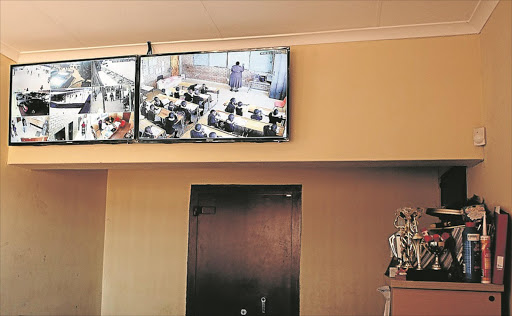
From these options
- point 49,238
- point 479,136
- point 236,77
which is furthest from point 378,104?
point 49,238

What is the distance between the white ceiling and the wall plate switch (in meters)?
0.64

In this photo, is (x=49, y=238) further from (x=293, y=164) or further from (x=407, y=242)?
(x=407, y=242)

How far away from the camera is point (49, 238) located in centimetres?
456

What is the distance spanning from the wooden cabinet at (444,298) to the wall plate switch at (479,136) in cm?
91

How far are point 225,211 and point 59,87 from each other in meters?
1.81

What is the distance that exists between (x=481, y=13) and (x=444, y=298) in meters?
1.67

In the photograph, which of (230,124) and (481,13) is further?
(230,124)

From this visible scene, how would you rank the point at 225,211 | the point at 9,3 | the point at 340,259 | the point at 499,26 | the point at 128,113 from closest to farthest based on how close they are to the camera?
the point at 499,26 → the point at 9,3 → the point at 128,113 → the point at 340,259 → the point at 225,211

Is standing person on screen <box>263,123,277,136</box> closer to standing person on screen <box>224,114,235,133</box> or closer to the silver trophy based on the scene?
standing person on screen <box>224,114,235,133</box>

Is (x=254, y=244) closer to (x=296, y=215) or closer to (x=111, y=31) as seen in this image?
(x=296, y=215)

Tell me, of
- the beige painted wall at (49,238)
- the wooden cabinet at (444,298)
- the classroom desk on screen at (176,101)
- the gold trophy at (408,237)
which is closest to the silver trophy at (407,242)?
the gold trophy at (408,237)

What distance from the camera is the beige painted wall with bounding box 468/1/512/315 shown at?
9.26 feet

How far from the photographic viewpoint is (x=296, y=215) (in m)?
4.84

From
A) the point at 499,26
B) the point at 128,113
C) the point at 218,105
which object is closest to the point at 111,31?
the point at 128,113
